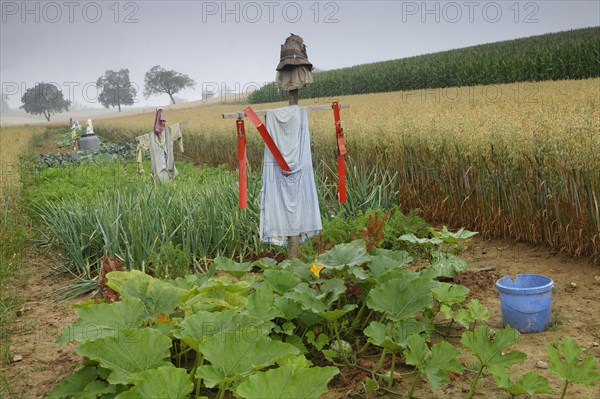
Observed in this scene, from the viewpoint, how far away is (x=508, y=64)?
1016 inches

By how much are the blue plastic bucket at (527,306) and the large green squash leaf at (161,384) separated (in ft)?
8.19

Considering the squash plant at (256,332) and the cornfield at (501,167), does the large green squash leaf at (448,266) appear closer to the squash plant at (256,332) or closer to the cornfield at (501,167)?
the squash plant at (256,332)

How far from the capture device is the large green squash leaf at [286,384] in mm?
2705

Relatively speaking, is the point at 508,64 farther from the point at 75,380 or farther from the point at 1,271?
the point at 75,380

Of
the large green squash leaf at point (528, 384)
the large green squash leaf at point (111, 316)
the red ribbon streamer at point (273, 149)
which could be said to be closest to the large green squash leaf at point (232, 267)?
the large green squash leaf at point (111, 316)

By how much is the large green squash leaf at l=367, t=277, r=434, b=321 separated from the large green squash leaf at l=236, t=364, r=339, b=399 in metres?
1.01

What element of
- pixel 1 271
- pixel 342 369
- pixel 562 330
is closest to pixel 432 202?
pixel 562 330

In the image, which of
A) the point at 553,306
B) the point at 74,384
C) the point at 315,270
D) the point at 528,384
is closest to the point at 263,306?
the point at 315,270

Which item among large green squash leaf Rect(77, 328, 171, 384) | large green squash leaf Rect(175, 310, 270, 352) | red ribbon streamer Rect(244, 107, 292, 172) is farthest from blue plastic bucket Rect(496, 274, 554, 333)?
large green squash leaf Rect(77, 328, 171, 384)

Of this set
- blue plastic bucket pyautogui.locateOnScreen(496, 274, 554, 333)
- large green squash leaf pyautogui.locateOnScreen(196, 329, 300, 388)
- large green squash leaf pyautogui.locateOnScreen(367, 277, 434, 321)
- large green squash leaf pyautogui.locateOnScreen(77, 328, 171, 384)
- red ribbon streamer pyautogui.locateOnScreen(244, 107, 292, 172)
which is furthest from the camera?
red ribbon streamer pyautogui.locateOnScreen(244, 107, 292, 172)

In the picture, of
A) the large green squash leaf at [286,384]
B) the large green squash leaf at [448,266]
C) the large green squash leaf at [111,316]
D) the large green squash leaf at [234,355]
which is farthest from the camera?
the large green squash leaf at [448,266]

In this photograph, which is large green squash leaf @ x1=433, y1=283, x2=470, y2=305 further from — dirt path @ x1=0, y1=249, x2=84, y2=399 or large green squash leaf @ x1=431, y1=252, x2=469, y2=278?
dirt path @ x1=0, y1=249, x2=84, y2=399

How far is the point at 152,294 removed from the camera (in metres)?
3.94

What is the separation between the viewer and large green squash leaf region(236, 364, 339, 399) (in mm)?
Result: 2705
